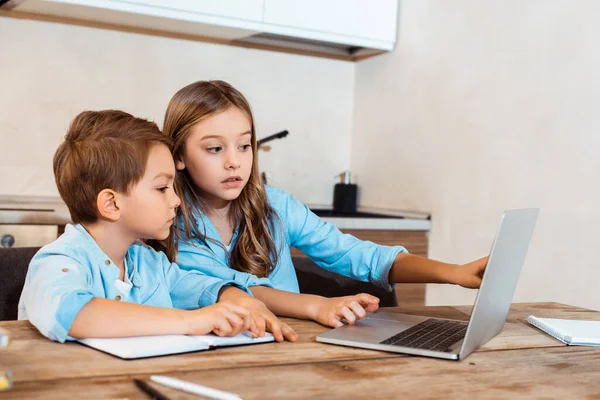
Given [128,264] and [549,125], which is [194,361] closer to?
[128,264]

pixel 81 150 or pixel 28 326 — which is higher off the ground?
pixel 81 150

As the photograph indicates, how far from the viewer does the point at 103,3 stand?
7.54ft

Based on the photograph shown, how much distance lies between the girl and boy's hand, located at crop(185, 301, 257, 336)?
26cm

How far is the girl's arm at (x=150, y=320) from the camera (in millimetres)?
934

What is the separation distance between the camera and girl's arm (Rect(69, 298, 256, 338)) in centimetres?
93

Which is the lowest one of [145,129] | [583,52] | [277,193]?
[277,193]

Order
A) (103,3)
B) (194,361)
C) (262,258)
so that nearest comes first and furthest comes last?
(194,361) → (262,258) → (103,3)

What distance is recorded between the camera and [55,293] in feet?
3.10

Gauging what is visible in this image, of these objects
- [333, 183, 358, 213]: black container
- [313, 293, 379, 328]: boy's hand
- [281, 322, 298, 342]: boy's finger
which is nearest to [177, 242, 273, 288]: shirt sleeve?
[313, 293, 379, 328]: boy's hand

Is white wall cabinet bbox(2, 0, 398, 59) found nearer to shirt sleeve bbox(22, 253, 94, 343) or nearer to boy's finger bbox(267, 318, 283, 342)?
shirt sleeve bbox(22, 253, 94, 343)

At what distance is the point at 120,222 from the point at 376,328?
46 cm

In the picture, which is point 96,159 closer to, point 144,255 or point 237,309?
point 144,255

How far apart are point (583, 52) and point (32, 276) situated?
5.28 ft

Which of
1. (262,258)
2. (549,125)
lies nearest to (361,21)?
(549,125)
